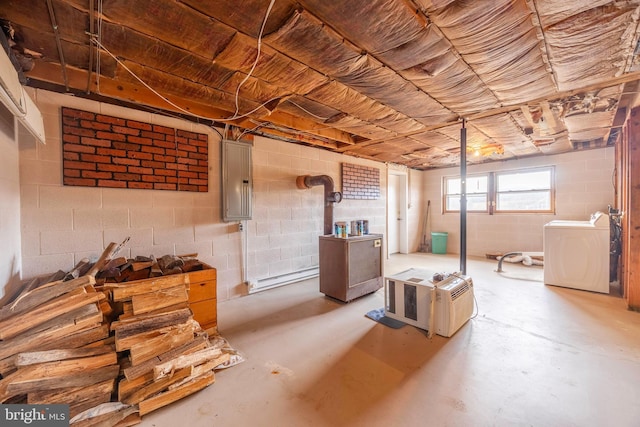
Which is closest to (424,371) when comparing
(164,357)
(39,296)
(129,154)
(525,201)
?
(164,357)

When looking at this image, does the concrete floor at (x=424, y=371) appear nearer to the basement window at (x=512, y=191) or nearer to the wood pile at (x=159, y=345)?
the wood pile at (x=159, y=345)

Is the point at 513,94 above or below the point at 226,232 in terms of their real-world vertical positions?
above

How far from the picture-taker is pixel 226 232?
3.28 metres

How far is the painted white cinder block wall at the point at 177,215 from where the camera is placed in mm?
2166

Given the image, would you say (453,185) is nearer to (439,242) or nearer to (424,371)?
(439,242)

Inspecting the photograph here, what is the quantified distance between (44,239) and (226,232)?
1608 mm

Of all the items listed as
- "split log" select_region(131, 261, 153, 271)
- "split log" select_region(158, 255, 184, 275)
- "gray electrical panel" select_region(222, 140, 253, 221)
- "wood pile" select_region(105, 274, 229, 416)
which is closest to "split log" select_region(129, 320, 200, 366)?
"wood pile" select_region(105, 274, 229, 416)

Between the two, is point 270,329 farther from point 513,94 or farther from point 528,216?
point 528,216

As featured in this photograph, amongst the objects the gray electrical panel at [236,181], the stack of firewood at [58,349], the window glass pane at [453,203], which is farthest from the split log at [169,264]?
the window glass pane at [453,203]

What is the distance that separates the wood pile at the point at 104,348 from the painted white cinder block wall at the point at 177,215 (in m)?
0.53

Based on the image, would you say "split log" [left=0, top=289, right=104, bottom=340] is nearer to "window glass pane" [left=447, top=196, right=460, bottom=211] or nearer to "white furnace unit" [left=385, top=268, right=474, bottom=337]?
"white furnace unit" [left=385, top=268, right=474, bottom=337]

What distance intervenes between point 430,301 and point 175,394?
2.12m

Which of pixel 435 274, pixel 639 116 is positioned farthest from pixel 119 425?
pixel 639 116

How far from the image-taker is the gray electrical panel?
3172mm
